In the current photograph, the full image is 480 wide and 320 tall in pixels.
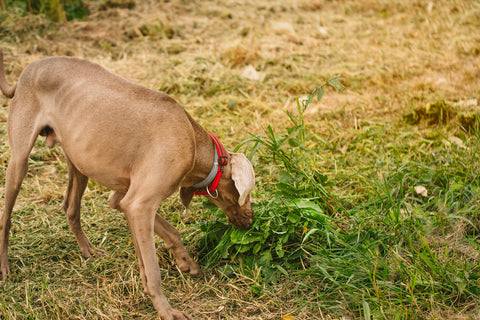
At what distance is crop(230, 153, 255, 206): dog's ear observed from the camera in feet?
10.0

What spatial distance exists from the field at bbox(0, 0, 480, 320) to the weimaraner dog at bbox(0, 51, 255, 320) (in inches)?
10.3

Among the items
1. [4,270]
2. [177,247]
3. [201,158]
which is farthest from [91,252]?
[201,158]

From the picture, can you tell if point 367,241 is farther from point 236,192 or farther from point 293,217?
point 236,192

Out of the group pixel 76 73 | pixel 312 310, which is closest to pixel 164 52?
pixel 76 73

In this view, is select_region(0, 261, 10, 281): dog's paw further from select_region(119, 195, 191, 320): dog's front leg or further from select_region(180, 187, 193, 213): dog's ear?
select_region(180, 187, 193, 213): dog's ear

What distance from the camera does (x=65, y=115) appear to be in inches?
121

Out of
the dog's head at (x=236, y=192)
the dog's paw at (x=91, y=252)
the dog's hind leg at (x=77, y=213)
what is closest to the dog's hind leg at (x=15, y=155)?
the dog's hind leg at (x=77, y=213)

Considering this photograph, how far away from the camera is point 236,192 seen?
3.22 meters

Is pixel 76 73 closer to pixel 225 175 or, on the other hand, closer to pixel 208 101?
pixel 225 175

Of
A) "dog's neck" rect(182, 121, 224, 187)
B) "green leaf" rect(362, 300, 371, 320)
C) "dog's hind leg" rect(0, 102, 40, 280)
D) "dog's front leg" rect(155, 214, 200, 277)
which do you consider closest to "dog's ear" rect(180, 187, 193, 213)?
"dog's neck" rect(182, 121, 224, 187)

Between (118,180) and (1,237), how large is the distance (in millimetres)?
1112

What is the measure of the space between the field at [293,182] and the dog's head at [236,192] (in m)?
0.11

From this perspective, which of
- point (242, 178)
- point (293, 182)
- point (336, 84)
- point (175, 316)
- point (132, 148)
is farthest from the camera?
point (293, 182)

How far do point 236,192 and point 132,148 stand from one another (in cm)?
83
